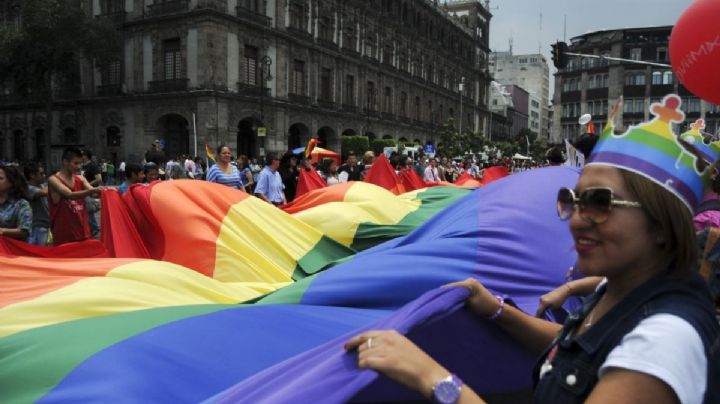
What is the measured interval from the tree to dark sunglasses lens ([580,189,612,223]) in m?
32.4

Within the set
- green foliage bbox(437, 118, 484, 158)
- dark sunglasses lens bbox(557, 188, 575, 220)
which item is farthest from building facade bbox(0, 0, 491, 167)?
dark sunglasses lens bbox(557, 188, 575, 220)

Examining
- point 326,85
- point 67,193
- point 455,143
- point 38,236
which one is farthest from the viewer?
point 455,143

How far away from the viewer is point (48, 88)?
31203 mm

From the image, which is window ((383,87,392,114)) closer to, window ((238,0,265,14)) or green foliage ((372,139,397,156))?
green foliage ((372,139,397,156))

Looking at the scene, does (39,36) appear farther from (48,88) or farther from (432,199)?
(432,199)

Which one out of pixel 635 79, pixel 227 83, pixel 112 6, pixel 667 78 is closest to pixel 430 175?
pixel 227 83

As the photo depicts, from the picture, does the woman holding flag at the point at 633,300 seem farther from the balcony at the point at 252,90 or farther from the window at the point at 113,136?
the window at the point at 113,136

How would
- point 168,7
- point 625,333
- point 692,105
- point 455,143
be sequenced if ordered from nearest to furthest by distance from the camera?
point 625,333, point 168,7, point 455,143, point 692,105

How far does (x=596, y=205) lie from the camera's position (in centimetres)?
136

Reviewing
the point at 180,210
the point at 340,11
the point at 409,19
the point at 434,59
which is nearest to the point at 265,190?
the point at 180,210

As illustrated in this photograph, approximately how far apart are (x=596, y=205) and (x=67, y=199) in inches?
255

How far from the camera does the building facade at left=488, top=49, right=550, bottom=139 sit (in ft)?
433

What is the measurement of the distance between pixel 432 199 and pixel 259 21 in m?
26.7

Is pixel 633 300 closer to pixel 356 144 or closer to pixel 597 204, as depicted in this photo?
pixel 597 204
